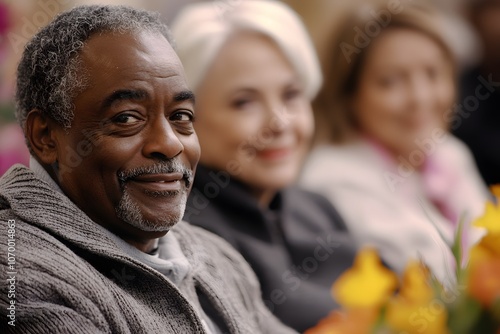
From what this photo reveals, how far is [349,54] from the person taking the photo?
1918 millimetres

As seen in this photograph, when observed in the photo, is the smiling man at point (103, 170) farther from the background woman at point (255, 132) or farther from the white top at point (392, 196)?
the white top at point (392, 196)

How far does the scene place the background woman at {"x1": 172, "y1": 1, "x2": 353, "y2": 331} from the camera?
4.80 feet

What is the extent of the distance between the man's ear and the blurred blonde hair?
1120mm

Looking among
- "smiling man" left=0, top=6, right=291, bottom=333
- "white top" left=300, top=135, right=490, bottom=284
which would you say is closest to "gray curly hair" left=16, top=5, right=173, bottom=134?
"smiling man" left=0, top=6, right=291, bottom=333

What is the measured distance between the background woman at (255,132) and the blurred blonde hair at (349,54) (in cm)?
37

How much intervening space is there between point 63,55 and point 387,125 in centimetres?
118

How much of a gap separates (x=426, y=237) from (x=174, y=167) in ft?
3.38

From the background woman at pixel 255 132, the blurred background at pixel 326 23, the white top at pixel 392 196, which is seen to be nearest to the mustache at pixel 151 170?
the background woman at pixel 255 132

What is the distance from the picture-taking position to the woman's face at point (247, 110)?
58.9 inches

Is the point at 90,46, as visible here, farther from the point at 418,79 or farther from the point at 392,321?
the point at 418,79

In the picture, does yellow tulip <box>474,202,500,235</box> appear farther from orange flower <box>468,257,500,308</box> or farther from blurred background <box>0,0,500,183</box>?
blurred background <box>0,0,500,183</box>

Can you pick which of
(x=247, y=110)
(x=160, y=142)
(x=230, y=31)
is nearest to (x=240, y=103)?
(x=247, y=110)

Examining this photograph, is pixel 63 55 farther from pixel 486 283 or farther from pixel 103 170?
→ pixel 486 283

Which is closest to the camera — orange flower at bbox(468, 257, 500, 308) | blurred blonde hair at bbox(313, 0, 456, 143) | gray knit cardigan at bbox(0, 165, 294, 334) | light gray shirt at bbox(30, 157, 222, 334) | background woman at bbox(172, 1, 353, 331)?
orange flower at bbox(468, 257, 500, 308)
